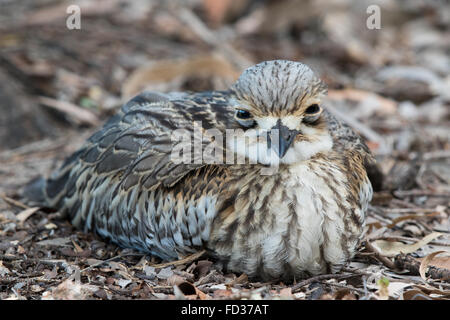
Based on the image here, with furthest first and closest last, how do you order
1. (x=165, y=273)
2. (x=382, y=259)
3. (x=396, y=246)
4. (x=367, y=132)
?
(x=367, y=132) → (x=396, y=246) → (x=382, y=259) → (x=165, y=273)

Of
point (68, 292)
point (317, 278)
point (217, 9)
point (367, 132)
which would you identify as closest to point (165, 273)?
point (68, 292)

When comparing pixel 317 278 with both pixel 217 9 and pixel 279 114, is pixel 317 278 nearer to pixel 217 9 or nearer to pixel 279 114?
pixel 279 114

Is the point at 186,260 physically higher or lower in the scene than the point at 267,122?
lower

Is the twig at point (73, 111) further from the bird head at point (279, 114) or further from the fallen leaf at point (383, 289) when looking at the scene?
the fallen leaf at point (383, 289)

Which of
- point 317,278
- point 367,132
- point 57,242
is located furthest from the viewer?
point 367,132

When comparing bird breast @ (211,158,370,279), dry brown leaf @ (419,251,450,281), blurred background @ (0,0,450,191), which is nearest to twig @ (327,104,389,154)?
blurred background @ (0,0,450,191)

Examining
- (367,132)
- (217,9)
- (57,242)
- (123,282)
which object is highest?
(217,9)
